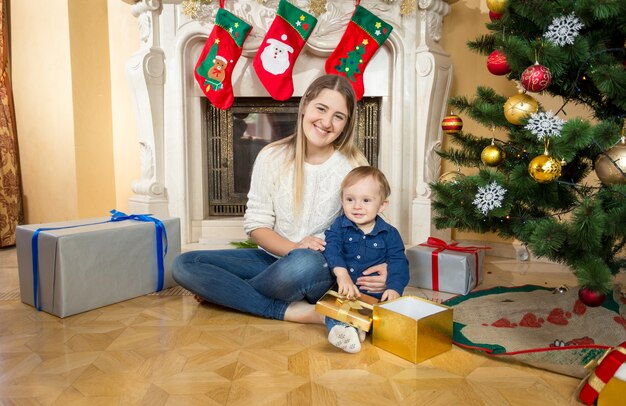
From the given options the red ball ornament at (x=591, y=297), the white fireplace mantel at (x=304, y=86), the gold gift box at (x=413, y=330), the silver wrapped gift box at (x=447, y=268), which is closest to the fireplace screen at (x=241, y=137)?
the white fireplace mantel at (x=304, y=86)

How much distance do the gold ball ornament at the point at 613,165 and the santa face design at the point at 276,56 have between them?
1.64m

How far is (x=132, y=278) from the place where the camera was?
5.48ft

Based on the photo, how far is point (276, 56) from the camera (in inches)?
95.3

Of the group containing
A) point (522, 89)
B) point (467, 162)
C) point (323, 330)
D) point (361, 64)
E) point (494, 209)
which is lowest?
point (323, 330)

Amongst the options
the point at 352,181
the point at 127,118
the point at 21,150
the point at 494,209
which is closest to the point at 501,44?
the point at 494,209

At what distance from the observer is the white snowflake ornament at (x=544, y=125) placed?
112cm

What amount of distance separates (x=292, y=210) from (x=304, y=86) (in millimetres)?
1355

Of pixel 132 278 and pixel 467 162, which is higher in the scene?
pixel 467 162

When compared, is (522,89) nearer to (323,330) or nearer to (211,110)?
(323,330)

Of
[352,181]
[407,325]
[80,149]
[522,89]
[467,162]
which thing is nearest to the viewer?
[407,325]

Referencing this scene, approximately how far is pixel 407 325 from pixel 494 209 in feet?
1.24

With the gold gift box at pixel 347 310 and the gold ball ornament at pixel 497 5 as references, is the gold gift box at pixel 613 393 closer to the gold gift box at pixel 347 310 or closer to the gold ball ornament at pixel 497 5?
the gold gift box at pixel 347 310

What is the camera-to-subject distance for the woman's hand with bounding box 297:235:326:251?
1405 mm

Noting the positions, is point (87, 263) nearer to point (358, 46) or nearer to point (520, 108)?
point (520, 108)
